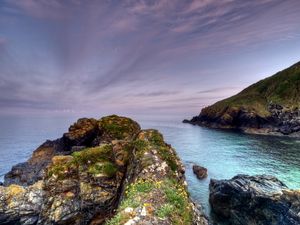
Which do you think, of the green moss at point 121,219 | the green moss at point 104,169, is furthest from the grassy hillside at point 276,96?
the green moss at point 121,219

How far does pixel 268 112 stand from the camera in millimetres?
147250

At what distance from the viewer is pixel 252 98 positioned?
7175 inches

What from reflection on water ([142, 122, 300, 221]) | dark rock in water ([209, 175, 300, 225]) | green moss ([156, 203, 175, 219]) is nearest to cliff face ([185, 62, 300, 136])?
reflection on water ([142, 122, 300, 221])

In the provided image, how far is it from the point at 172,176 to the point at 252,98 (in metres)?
182

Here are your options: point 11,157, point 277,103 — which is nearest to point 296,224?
point 11,157

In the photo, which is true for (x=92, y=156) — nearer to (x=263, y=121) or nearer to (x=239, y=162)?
(x=239, y=162)

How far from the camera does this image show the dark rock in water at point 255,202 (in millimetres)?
22397

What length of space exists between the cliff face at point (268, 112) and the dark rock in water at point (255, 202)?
323 feet

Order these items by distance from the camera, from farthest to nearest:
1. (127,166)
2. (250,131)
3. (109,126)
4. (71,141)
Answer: (250,131), (71,141), (109,126), (127,166)

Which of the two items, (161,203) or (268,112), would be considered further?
(268,112)

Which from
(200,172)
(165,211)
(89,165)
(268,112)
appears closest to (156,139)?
(89,165)

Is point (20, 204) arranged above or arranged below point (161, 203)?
below

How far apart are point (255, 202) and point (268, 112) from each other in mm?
135851

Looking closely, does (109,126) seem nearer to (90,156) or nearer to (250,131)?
(90,156)
